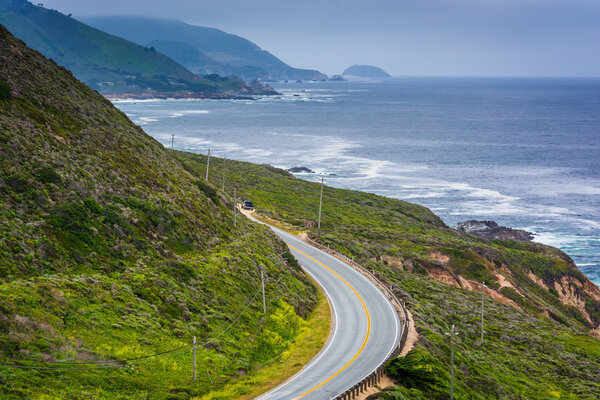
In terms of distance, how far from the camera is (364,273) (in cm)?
4775

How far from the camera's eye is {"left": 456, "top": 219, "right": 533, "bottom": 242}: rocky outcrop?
86500 millimetres

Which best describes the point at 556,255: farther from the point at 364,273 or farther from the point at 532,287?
A: the point at 364,273

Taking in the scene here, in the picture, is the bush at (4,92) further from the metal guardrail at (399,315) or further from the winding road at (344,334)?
the metal guardrail at (399,315)

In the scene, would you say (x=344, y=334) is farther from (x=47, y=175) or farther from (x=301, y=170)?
Result: (x=301, y=170)

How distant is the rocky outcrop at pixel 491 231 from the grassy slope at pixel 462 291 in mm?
5058

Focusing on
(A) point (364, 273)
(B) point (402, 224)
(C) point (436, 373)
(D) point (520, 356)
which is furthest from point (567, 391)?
(B) point (402, 224)

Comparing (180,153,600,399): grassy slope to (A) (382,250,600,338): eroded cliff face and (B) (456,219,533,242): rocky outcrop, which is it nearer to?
(A) (382,250,600,338): eroded cliff face

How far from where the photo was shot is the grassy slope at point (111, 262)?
23.1 metres

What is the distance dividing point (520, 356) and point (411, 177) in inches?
3373

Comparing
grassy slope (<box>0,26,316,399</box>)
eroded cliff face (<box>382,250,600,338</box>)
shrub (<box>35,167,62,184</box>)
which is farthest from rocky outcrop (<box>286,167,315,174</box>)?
shrub (<box>35,167,62,184</box>)

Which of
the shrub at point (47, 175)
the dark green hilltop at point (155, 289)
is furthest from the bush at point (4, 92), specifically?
the shrub at point (47, 175)

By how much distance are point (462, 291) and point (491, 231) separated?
1418 inches

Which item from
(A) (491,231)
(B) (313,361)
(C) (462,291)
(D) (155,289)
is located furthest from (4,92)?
(A) (491,231)

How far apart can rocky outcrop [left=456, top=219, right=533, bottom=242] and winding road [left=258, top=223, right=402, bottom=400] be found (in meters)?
44.4
